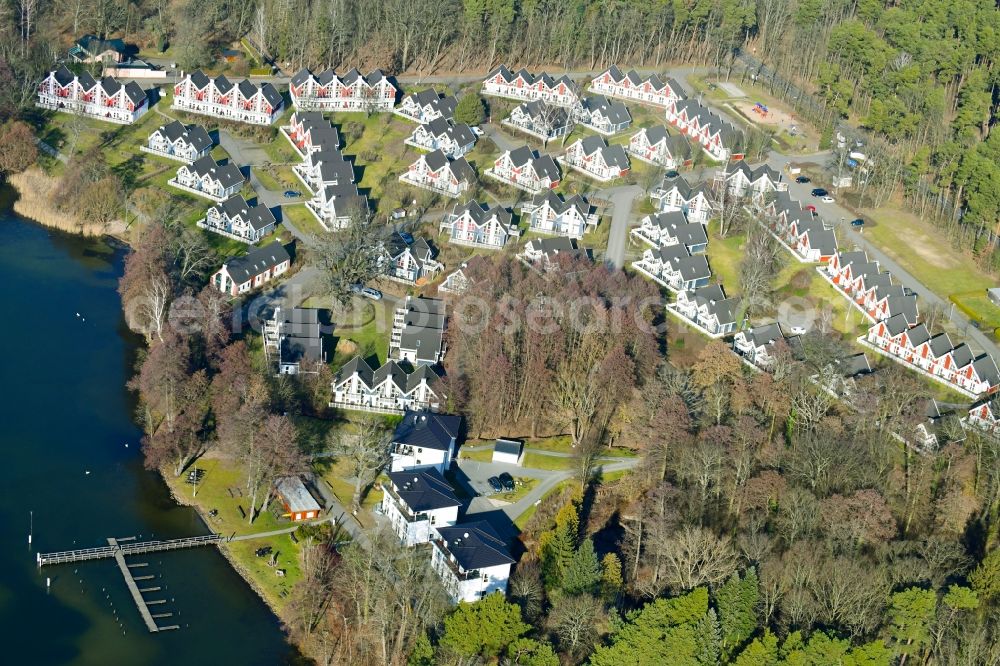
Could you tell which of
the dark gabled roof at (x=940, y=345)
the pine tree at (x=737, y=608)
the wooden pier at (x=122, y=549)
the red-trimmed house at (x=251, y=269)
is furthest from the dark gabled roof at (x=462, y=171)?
the pine tree at (x=737, y=608)

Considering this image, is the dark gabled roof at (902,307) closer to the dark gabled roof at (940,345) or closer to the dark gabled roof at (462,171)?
the dark gabled roof at (940,345)

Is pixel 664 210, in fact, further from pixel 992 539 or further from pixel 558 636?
pixel 558 636

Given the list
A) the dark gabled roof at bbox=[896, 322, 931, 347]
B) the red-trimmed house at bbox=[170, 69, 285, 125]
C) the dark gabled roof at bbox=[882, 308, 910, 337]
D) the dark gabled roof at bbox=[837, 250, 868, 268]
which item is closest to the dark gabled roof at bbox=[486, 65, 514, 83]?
the red-trimmed house at bbox=[170, 69, 285, 125]

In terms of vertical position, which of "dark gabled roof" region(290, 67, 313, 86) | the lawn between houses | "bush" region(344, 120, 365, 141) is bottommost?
the lawn between houses

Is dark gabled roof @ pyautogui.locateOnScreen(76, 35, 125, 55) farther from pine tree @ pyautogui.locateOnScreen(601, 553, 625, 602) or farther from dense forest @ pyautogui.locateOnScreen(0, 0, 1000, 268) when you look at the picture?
pine tree @ pyautogui.locateOnScreen(601, 553, 625, 602)

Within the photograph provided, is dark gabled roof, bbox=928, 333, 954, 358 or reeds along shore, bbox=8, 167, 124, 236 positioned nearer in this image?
dark gabled roof, bbox=928, 333, 954, 358

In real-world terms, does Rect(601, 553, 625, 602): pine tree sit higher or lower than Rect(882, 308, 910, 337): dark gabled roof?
lower
